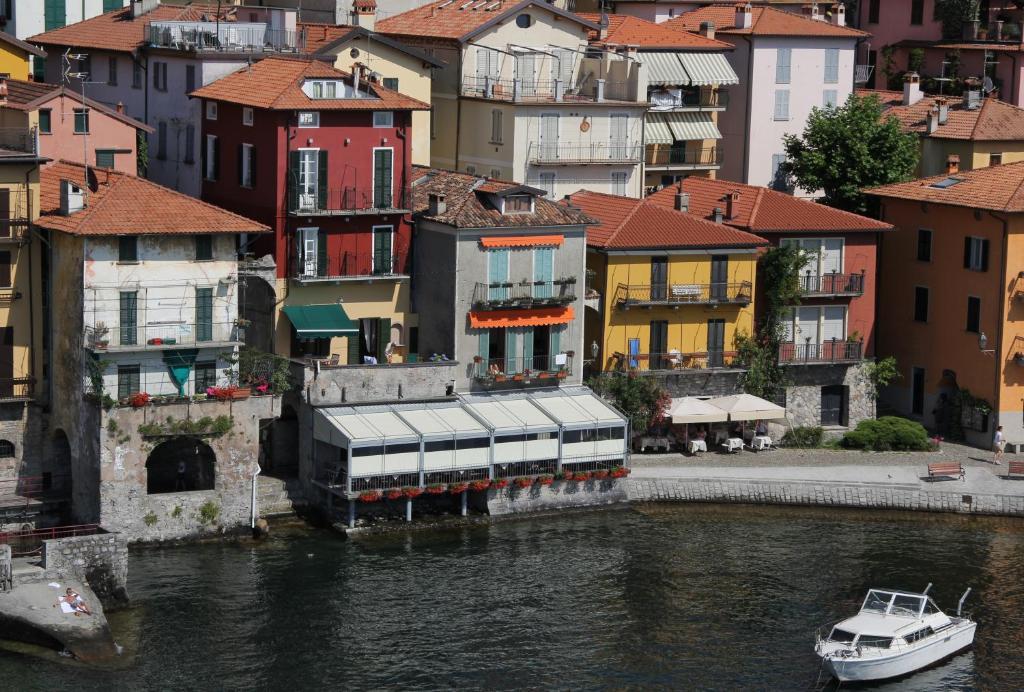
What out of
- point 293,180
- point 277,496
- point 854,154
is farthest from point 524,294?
point 854,154

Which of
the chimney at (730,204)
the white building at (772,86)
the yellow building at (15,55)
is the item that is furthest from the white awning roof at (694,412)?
the yellow building at (15,55)

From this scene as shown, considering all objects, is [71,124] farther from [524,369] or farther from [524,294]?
[524,369]

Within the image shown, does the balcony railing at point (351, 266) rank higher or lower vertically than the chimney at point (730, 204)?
lower

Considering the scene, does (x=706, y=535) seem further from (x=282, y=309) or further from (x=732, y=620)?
(x=282, y=309)

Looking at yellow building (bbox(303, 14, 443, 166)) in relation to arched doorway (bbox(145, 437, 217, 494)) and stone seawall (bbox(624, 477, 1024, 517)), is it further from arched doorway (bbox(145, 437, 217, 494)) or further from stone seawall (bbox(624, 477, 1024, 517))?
stone seawall (bbox(624, 477, 1024, 517))

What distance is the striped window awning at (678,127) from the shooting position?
328 ft

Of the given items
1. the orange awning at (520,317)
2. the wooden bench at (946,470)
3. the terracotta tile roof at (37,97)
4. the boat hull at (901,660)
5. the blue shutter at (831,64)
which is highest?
the blue shutter at (831,64)

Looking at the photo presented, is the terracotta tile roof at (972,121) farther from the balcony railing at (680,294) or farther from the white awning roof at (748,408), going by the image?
the white awning roof at (748,408)

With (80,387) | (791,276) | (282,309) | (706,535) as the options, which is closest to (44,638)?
(80,387)

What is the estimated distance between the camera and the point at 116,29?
93.2 meters

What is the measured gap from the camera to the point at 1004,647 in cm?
6769

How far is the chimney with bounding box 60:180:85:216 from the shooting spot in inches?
2891

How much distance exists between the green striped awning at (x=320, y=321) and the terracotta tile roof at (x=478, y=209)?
479 cm

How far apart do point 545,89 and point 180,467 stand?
25.2m
